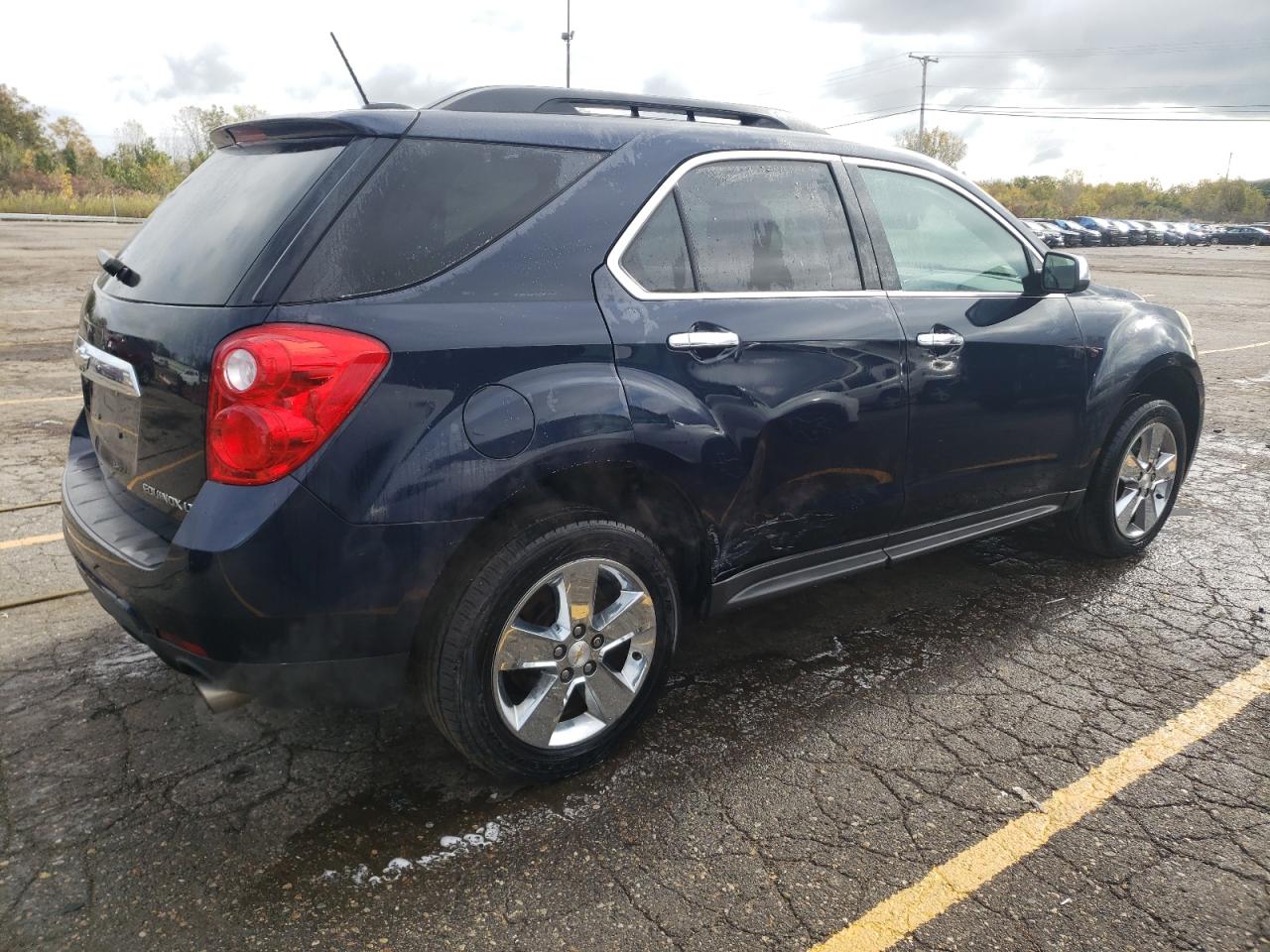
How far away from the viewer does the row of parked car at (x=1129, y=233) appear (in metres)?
48.4

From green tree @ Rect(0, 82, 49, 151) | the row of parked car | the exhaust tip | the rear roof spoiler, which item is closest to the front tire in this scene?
the exhaust tip

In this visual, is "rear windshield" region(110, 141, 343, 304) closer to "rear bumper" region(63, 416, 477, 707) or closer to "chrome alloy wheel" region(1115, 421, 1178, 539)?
"rear bumper" region(63, 416, 477, 707)

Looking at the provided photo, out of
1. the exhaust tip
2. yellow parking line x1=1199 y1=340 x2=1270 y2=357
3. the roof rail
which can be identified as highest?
the roof rail

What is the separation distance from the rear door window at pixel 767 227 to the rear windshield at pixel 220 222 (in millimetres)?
1058

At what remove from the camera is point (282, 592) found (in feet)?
7.32

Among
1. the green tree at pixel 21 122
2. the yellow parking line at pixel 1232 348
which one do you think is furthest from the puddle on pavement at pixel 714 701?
the green tree at pixel 21 122

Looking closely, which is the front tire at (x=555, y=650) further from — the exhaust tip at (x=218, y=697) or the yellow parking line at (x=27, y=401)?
the yellow parking line at (x=27, y=401)

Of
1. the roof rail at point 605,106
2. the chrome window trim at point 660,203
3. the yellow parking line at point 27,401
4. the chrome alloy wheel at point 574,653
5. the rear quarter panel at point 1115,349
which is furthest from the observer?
the yellow parking line at point 27,401

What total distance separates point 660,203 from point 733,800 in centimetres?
168

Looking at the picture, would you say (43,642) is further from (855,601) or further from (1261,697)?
(1261,697)

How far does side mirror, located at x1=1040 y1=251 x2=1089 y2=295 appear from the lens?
12.5 ft

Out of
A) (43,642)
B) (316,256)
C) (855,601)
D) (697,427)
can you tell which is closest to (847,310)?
(697,427)

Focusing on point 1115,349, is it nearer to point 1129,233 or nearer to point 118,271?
point 118,271

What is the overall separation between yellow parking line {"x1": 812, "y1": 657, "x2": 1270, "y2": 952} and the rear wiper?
8.02 ft
